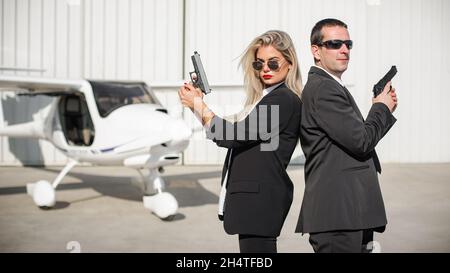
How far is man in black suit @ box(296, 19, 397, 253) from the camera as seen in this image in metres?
2.01

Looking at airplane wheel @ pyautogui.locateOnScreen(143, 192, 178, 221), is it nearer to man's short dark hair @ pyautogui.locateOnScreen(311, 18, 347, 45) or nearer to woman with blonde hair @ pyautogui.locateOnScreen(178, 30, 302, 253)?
woman with blonde hair @ pyautogui.locateOnScreen(178, 30, 302, 253)

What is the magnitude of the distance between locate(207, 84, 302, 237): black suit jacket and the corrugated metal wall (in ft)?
35.1

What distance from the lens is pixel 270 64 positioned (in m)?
2.23

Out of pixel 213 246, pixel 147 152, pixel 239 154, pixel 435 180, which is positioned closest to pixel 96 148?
pixel 147 152

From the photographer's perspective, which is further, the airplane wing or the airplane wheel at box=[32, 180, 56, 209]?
the airplane wing

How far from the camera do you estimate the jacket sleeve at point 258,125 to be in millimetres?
2068

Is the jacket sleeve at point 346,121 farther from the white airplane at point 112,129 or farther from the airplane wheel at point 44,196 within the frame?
the airplane wheel at point 44,196

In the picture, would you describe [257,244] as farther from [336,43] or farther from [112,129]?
[112,129]

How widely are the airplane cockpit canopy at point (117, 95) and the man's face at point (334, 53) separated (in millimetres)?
5102

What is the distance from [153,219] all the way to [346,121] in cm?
471

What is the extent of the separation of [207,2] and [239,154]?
38.5 feet

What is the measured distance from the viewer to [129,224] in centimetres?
605

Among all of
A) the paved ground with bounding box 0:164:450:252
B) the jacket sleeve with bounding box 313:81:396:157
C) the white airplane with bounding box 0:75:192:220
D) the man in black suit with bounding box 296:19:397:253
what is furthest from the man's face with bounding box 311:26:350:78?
the white airplane with bounding box 0:75:192:220

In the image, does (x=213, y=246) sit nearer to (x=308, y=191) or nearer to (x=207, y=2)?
(x=308, y=191)
